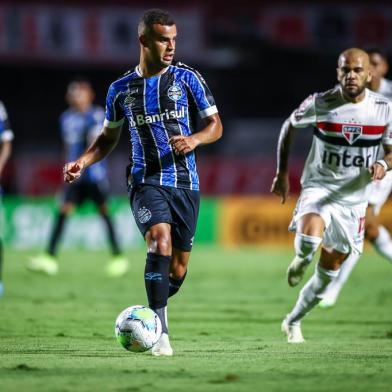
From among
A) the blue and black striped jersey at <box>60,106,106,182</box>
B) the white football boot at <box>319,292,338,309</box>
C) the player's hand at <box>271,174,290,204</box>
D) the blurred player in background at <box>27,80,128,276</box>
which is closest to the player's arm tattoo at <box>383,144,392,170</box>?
the player's hand at <box>271,174,290,204</box>

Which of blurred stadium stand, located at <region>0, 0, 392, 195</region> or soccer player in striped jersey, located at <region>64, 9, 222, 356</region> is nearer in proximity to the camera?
soccer player in striped jersey, located at <region>64, 9, 222, 356</region>

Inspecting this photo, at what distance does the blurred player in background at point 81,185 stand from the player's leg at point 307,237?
6111 mm

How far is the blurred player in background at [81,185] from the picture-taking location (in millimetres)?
→ 13320

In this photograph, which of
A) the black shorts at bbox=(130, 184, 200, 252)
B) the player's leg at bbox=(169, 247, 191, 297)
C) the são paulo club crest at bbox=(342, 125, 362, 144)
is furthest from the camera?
the são paulo club crest at bbox=(342, 125, 362, 144)

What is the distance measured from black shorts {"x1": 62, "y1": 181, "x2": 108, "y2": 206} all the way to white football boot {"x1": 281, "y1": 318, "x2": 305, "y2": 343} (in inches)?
242

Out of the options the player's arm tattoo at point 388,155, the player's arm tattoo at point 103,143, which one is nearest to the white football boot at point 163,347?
the player's arm tattoo at point 103,143

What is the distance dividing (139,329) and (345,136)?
2317mm

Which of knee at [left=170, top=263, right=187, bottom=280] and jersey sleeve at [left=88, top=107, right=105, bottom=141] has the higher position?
knee at [left=170, top=263, right=187, bottom=280]

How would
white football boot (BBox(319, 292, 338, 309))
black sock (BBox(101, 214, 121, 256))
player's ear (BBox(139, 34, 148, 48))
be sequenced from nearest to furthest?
player's ear (BBox(139, 34, 148, 48)) < white football boot (BBox(319, 292, 338, 309)) < black sock (BBox(101, 214, 121, 256))

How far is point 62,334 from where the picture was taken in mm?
8070

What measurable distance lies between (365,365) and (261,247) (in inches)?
528

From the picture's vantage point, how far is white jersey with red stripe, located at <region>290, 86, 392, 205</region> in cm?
762

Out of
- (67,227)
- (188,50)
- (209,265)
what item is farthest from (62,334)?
(188,50)

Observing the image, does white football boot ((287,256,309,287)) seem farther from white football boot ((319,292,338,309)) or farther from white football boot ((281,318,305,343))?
white football boot ((319,292,338,309))
